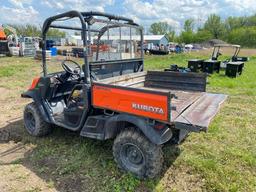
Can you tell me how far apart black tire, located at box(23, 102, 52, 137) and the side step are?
1222 millimetres

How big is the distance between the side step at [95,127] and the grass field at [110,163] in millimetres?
475

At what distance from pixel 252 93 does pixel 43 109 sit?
662 cm

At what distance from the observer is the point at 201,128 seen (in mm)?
2924

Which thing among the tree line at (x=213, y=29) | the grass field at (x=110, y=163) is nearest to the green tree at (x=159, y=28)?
the tree line at (x=213, y=29)

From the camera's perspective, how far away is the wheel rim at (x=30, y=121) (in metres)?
4.89

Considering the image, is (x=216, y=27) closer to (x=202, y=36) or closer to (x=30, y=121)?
(x=202, y=36)

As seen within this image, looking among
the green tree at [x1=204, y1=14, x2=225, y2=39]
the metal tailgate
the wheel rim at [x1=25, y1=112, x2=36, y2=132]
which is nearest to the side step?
the metal tailgate

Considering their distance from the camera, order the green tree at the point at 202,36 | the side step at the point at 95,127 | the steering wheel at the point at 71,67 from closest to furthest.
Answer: the side step at the point at 95,127 → the steering wheel at the point at 71,67 → the green tree at the point at 202,36

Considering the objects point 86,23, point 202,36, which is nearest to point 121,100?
point 86,23

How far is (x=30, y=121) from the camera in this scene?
4957 mm

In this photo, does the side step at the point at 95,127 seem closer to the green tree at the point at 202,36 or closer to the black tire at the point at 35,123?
the black tire at the point at 35,123

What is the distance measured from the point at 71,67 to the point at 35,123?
1.20m

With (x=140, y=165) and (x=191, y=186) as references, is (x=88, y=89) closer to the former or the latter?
(x=140, y=165)

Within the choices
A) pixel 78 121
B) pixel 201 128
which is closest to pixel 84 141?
pixel 78 121
